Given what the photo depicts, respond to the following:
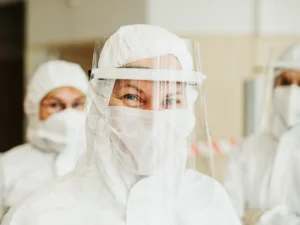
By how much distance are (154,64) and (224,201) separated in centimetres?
42

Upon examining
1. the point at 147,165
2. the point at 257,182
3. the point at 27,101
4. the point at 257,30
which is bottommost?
the point at 257,182

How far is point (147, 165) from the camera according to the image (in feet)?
4.42

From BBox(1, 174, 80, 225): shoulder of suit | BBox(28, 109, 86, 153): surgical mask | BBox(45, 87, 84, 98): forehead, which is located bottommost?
BBox(1, 174, 80, 225): shoulder of suit

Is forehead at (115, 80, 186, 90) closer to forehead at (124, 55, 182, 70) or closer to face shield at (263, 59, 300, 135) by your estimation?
forehead at (124, 55, 182, 70)

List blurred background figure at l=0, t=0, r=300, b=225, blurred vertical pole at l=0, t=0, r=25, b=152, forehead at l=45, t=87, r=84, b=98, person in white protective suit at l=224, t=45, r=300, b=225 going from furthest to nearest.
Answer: blurred vertical pole at l=0, t=0, r=25, b=152, blurred background figure at l=0, t=0, r=300, b=225, forehead at l=45, t=87, r=84, b=98, person in white protective suit at l=224, t=45, r=300, b=225

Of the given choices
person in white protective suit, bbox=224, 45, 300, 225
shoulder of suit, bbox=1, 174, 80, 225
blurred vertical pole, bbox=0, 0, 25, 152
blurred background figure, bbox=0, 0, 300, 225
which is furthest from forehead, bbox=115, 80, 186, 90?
blurred vertical pole, bbox=0, 0, 25, 152

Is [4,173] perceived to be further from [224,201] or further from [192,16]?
[192,16]

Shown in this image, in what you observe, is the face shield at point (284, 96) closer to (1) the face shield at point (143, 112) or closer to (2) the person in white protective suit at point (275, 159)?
(2) the person in white protective suit at point (275, 159)

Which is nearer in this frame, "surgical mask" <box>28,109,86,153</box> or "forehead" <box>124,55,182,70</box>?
"forehead" <box>124,55,182,70</box>

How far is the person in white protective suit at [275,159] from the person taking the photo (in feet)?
6.42

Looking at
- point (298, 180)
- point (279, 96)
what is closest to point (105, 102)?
point (298, 180)

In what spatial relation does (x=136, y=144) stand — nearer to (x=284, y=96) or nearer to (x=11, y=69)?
(x=284, y=96)

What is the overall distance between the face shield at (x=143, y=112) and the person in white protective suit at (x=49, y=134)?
0.67 m

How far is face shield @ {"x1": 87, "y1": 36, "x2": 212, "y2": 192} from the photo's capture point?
4.39ft
